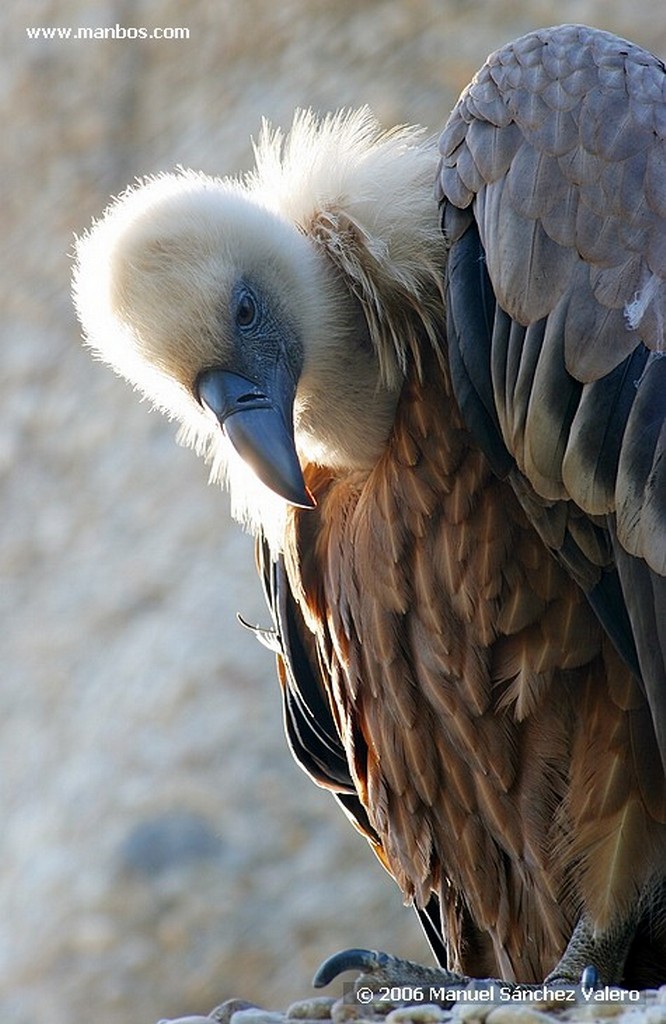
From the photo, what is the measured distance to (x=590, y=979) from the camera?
9.93 feet

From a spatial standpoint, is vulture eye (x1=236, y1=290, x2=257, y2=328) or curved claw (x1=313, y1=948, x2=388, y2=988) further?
vulture eye (x1=236, y1=290, x2=257, y2=328)

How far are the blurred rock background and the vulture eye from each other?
17.7ft

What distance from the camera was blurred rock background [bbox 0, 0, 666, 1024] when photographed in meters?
8.76

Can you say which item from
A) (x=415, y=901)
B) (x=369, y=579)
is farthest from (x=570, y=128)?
(x=415, y=901)

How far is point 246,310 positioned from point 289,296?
0.09 metres

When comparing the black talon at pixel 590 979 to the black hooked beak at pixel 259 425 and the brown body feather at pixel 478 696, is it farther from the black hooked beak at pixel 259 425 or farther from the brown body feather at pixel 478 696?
the black hooked beak at pixel 259 425

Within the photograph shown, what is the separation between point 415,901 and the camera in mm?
3818

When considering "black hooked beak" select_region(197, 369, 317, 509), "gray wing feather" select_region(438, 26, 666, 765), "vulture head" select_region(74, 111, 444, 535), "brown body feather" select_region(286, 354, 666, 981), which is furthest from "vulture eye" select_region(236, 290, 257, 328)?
"gray wing feather" select_region(438, 26, 666, 765)

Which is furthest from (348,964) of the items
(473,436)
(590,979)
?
(473,436)

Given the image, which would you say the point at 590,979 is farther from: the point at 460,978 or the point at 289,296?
the point at 289,296

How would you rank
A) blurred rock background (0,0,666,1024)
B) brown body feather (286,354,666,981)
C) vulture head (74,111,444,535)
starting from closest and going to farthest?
1. brown body feather (286,354,666,981)
2. vulture head (74,111,444,535)
3. blurred rock background (0,0,666,1024)

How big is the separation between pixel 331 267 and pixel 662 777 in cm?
122

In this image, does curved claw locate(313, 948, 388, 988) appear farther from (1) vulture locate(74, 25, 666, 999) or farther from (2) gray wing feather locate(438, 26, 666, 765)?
(2) gray wing feather locate(438, 26, 666, 765)

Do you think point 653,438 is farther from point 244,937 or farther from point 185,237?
point 244,937
